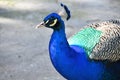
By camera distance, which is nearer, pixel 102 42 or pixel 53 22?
pixel 53 22

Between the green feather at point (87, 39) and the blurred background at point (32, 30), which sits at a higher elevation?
the green feather at point (87, 39)

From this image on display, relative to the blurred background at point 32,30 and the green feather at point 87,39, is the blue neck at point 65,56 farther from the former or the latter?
the blurred background at point 32,30

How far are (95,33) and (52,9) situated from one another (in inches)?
74.5

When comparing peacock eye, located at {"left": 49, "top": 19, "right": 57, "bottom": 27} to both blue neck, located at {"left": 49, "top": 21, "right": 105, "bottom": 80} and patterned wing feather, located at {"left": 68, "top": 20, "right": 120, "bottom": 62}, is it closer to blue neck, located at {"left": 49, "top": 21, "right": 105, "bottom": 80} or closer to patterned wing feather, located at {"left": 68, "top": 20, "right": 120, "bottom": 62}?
blue neck, located at {"left": 49, "top": 21, "right": 105, "bottom": 80}

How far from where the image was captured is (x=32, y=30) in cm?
411

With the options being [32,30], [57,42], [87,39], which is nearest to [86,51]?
[87,39]

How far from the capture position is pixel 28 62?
11.3ft

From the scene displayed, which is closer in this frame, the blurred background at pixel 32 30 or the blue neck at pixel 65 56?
the blue neck at pixel 65 56

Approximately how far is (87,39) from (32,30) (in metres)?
1.42

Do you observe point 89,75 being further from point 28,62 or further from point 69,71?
point 28,62

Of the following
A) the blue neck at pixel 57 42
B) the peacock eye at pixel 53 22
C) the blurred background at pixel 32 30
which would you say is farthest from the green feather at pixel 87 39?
the blurred background at pixel 32 30

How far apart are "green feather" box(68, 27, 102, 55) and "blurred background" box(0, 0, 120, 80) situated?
523 millimetres

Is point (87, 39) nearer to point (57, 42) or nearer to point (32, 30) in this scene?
point (57, 42)

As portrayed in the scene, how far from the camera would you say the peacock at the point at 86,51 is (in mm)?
2537
